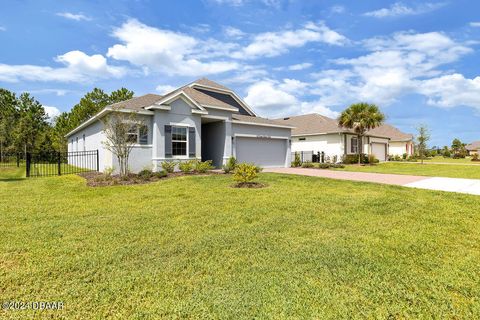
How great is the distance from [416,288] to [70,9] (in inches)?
531

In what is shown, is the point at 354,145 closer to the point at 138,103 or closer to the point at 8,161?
the point at 138,103

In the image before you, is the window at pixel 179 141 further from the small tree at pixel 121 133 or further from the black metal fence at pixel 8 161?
the black metal fence at pixel 8 161

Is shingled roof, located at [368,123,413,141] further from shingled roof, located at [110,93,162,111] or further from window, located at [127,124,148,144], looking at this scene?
window, located at [127,124,148,144]

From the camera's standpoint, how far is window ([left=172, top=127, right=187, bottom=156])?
1573 cm

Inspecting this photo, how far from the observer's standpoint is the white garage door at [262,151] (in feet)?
66.0

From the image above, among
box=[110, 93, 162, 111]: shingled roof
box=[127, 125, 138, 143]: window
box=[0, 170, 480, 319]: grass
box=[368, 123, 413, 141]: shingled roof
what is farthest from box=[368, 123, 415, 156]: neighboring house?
box=[127, 125, 138, 143]: window

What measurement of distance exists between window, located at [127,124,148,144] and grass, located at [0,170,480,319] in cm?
665

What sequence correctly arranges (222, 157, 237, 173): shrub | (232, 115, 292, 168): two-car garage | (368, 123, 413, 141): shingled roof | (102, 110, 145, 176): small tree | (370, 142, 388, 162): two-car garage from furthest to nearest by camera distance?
(368, 123, 413, 141): shingled roof < (370, 142, 388, 162): two-car garage < (232, 115, 292, 168): two-car garage < (222, 157, 237, 173): shrub < (102, 110, 145, 176): small tree

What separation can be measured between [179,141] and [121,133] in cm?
390

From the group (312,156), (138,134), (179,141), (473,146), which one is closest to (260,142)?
(179,141)

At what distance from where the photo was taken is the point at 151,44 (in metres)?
13.3

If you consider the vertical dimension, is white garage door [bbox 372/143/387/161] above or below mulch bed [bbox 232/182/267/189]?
above

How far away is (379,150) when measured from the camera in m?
36.4

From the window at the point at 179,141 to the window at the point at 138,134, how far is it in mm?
1633
